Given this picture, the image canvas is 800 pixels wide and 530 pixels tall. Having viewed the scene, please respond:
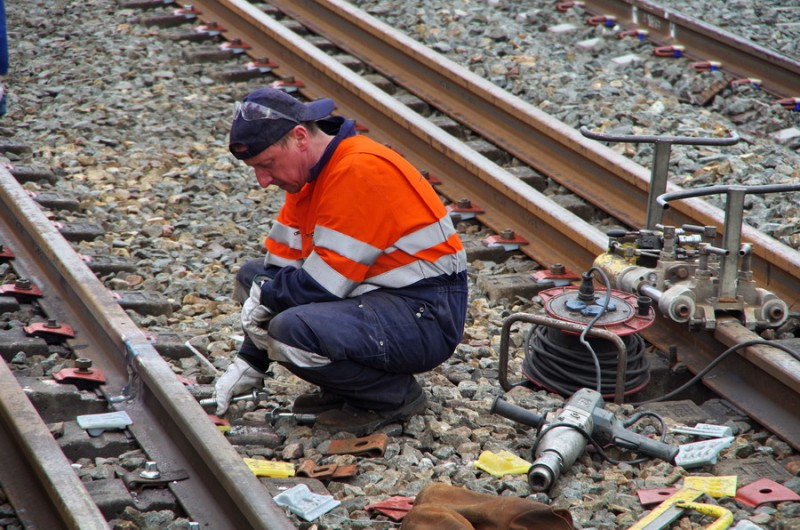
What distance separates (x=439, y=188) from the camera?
6887 mm

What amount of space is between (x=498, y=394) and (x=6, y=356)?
79.9 inches

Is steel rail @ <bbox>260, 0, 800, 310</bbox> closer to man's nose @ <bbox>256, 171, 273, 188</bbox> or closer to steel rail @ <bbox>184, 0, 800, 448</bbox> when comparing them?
steel rail @ <bbox>184, 0, 800, 448</bbox>

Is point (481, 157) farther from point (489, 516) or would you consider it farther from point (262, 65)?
point (489, 516)

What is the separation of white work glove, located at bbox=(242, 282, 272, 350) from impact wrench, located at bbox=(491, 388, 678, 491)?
0.92m

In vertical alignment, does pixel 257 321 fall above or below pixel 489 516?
above

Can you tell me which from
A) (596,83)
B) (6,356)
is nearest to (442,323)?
(6,356)

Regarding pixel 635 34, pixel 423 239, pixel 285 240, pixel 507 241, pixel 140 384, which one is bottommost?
pixel 507 241

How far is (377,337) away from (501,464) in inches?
25.3

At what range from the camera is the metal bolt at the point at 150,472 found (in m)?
3.90

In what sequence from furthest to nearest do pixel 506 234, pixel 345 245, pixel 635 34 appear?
pixel 635 34
pixel 506 234
pixel 345 245

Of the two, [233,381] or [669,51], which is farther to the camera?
[669,51]

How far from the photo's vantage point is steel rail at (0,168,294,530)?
3.65m

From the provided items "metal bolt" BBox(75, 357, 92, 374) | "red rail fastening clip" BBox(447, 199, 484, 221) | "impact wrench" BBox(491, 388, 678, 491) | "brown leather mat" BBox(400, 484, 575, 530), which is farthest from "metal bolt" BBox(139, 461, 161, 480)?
"red rail fastening clip" BBox(447, 199, 484, 221)

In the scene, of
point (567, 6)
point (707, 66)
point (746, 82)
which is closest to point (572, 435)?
point (746, 82)
